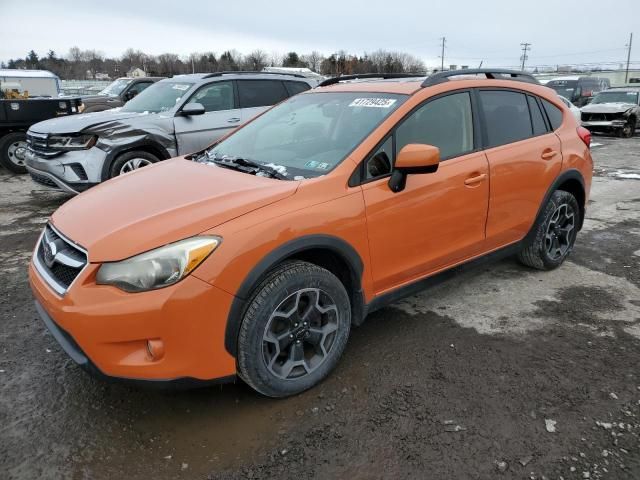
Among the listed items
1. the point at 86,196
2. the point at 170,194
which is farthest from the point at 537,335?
the point at 86,196

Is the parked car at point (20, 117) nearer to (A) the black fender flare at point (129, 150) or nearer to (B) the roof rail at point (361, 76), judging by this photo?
(A) the black fender flare at point (129, 150)

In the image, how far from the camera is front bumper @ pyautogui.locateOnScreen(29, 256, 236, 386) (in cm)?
227

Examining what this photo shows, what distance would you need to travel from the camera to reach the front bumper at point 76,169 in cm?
655

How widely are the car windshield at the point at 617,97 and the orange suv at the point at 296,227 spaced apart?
16.0 meters

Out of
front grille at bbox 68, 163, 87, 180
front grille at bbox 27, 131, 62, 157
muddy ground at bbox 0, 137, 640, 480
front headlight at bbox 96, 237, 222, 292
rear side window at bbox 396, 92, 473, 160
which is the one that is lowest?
muddy ground at bbox 0, 137, 640, 480

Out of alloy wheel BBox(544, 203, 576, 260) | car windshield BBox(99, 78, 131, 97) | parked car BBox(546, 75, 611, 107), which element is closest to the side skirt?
alloy wheel BBox(544, 203, 576, 260)

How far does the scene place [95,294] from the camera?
2314 mm

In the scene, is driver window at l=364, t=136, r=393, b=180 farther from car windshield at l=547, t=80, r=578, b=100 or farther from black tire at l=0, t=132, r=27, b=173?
car windshield at l=547, t=80, r=578, b=100

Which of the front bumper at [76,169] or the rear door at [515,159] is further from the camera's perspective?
the front bumper at [76,169]

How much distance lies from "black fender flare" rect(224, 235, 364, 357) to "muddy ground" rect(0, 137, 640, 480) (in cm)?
51

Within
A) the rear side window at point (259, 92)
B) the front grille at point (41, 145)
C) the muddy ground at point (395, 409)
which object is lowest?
the muddy ground at point (395, 409)

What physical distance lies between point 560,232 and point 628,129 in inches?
586

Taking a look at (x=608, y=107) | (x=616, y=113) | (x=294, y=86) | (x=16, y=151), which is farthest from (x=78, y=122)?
(x=608, y=107)

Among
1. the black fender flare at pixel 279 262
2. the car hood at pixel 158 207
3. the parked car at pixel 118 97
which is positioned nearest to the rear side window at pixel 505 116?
the black fender flare at pixel 279 262
